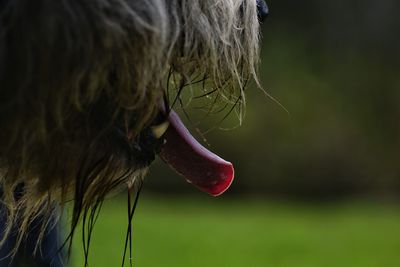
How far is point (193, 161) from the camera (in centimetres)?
439

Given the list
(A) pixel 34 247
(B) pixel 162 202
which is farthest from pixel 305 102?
(A) pixel 34 247

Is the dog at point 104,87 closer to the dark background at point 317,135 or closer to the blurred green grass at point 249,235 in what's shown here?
the blurred green grass at point 249,235

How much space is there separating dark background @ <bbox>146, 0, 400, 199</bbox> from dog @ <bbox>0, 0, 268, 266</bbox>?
13.7 m

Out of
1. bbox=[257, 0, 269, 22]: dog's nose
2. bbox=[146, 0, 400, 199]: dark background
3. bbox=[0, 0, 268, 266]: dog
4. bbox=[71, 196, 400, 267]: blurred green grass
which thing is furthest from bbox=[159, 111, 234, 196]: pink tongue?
bbox=[146, 0, 400, 199]: dark background

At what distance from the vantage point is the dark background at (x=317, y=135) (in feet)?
61.0

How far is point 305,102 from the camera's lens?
18.9 metres

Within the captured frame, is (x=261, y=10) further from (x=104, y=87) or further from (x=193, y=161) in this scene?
(x=104, y=87)

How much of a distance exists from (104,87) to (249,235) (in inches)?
333

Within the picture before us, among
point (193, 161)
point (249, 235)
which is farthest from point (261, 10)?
point (249, 235)

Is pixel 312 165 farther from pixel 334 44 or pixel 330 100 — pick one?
pixel 334 44

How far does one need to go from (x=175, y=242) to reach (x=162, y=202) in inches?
201

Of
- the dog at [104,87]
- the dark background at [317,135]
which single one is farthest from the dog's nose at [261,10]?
the dark background at [317,135]

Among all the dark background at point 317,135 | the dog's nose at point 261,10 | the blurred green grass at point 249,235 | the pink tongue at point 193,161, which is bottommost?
the dark background at point 317,135

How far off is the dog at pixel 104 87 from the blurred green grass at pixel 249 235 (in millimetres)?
4027
